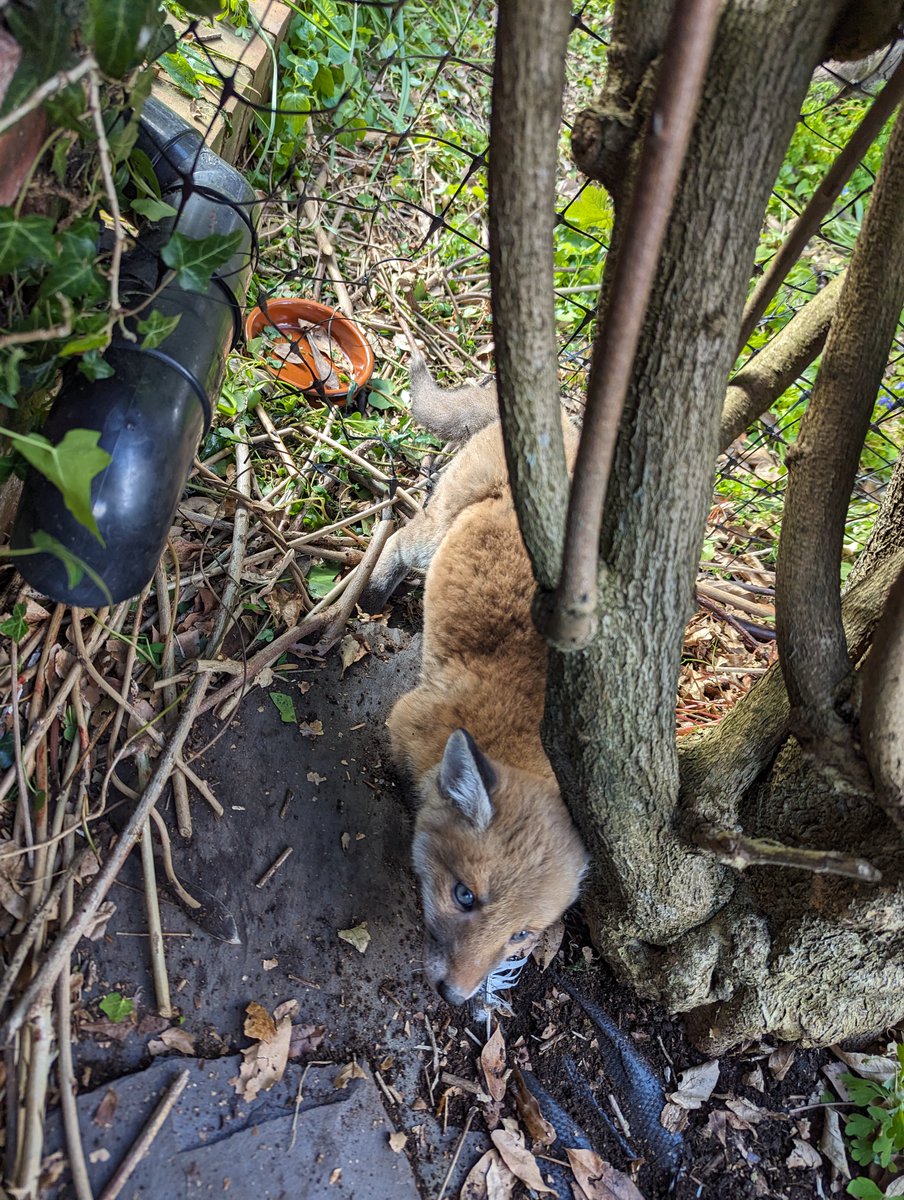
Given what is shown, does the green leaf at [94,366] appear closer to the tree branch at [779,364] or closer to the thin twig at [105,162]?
the thin twig at [105,162]

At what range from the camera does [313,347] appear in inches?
167

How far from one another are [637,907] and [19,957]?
1747 mm

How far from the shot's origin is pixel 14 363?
1.73 meters

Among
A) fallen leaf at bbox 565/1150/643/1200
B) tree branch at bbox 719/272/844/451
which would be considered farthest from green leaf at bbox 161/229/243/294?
fallen leaf at bbox 565/1150/643/1200

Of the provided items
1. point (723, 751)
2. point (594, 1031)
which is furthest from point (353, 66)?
point (594, 1031)

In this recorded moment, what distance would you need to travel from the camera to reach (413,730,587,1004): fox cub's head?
104 inches

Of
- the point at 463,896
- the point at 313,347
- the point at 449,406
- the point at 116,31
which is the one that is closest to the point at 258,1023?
the point at 463,896

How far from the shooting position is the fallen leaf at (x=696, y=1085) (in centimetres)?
263

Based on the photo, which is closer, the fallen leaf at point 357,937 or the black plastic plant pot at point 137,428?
the black plastic plant pot at point 137,428

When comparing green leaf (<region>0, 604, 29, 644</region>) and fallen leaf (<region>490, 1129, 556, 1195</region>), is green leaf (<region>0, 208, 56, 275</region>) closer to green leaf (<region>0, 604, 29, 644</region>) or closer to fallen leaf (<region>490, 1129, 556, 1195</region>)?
green leaf (<region>0, 604, 29, 644</region>)

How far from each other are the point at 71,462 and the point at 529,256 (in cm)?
99

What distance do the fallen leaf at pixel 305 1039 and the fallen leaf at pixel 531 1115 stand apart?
2.08 feet

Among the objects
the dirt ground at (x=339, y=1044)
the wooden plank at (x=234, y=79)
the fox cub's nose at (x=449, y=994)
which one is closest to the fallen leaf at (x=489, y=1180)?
the dirt ground at (x=339, y=1044)

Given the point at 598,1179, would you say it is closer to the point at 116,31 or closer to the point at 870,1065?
the point at 870,1065
